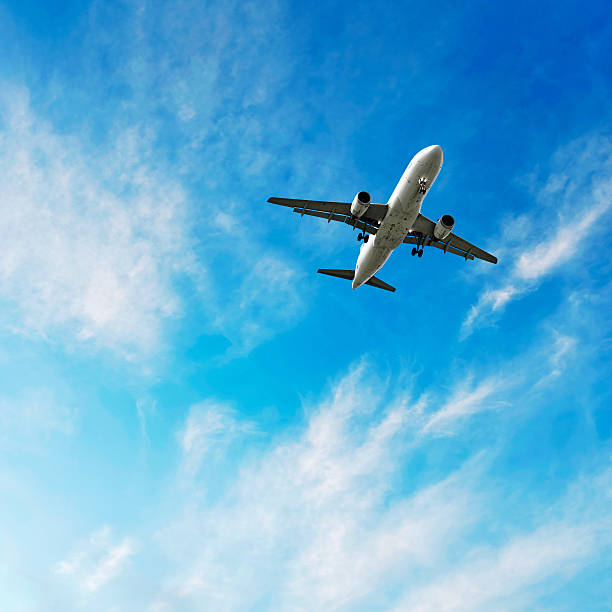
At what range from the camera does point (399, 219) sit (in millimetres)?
42156

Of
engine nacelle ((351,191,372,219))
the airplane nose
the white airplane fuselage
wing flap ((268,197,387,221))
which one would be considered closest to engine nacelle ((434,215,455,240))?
the white airplane fuselage

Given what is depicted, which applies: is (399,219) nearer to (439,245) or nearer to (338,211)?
(338,211)

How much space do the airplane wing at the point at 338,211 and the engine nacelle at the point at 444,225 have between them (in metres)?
5.01

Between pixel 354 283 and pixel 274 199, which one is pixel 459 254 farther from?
pixel 274 199

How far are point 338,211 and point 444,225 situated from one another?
9.60 m

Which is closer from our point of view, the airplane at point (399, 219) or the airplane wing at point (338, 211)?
the airplane at point (399, 219)

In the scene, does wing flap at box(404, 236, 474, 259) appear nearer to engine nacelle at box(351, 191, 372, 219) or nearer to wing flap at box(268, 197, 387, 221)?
wing flap at box(268, 197, 387, 221)

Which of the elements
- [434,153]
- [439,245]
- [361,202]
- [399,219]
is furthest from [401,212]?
[439,245]

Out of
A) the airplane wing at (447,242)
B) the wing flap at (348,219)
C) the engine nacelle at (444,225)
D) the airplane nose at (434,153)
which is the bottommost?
the airplane nose at (434,153)

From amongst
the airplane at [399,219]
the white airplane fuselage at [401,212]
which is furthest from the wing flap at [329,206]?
the white airplane fuselage at [401,212]

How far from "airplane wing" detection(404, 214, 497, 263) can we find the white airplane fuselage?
13.3 feet

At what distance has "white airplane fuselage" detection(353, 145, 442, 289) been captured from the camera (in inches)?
1481

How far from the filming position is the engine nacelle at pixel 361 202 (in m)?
43.5

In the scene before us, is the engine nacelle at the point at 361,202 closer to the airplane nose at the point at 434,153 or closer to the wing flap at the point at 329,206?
the wing flap at the point at 329,206
